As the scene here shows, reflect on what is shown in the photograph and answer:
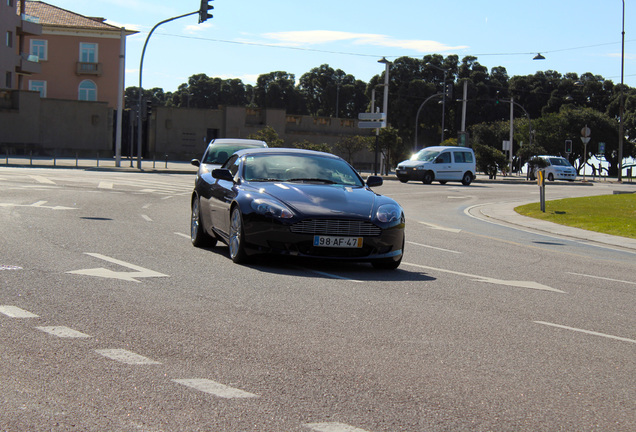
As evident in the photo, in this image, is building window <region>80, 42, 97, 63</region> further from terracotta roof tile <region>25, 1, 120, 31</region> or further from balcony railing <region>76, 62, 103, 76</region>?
terracotta roof tile <region>25, 1, 120, 31</region>

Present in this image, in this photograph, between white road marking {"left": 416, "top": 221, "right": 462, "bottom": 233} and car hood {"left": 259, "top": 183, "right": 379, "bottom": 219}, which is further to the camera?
white road marking {"left": 416, "top": 221, "right": 462, "bottom": 233}

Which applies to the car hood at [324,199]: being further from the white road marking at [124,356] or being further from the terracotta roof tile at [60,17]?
the terracotta roof tile at [60,17]

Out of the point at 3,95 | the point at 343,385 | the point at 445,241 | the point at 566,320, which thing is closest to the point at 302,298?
the point at 566,320

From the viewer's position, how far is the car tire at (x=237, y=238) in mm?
9891

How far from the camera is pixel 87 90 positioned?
73688 millimetres

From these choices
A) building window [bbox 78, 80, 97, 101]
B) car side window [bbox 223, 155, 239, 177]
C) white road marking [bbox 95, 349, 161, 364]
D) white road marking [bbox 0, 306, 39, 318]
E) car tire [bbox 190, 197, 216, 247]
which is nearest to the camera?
white road marking [bbox 95, 349, 161, 364]

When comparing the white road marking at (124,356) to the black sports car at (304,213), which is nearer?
the white road marking at (124,356)

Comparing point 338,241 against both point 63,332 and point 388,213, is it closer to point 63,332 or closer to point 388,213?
point 388,213

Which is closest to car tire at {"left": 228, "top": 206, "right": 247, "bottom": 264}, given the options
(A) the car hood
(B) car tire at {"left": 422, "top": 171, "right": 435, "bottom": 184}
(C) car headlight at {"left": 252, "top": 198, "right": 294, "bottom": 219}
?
(C) car headlight at {"left": 252, "top": 198, "right": 294, "bottom": 219}

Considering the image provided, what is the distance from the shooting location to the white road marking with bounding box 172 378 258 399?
15.2 feet

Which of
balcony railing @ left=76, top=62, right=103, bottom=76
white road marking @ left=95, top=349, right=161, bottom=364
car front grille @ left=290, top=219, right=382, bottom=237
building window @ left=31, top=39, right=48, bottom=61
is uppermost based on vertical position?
building window @ left=31, top=39, right=48, bottom=61

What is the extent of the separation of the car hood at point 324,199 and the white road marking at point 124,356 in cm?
424

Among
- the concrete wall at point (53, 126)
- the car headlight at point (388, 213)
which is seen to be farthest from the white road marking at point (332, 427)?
the concrete wall at point (53, 126)

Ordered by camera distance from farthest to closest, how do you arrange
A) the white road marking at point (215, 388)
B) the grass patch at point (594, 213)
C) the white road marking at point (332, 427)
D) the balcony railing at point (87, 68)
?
the balcony railing at point (87, 68) → the grass patch at point (594, 213) → the white road marking at point (215, 388) → the white road marking at point (332, 427)
